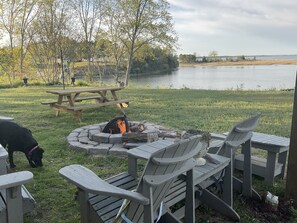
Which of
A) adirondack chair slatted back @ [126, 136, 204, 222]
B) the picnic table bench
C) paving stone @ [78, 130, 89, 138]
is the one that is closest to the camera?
adirondack chair slatted back @ [126, 136, 204, 222]

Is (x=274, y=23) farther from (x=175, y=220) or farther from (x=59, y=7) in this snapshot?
(x=59, y=7)

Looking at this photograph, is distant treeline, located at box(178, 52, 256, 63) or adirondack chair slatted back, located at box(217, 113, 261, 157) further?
distant treeline, located at box(178, 52, 256, 63)

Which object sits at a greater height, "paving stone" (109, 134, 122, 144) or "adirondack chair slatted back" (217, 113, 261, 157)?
"adirondack chair slatted back" (217, 113, 261, 157)

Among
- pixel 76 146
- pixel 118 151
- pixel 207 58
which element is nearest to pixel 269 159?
pixel 118 151

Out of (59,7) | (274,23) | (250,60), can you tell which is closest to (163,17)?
(59,7)

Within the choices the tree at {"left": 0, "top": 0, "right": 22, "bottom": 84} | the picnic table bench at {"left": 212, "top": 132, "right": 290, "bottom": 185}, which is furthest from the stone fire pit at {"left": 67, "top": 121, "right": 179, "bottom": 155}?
the tree at {"left": 0, "top": 0, "right": 22, "bottom": 84}

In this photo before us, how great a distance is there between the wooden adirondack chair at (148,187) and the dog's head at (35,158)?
5.40 feet

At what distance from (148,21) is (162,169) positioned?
771 inches

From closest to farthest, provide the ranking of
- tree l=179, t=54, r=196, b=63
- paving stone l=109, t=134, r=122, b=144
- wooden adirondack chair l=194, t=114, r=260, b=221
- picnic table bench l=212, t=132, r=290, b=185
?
wooden adirondack chair l=194, t=114, r=260, b=221, picnic table bench l=212, t=132, r=290, b=185, paving stone l=109, t=134, r=122, b=144, tree l=179, t=54, r=196, b=63

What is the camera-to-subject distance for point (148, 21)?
64.8 ft

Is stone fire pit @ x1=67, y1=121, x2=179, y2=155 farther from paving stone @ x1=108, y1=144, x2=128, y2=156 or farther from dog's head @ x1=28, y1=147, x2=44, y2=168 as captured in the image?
dog's head @ x1=28, y1=147, x2=44, y2=168

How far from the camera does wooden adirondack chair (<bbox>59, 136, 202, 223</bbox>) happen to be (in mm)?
1333

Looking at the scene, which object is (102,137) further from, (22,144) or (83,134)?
(22,144)

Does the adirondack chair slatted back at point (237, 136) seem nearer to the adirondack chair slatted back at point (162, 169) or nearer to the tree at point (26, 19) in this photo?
the adirondack chair slatted back at point (162, 169)
